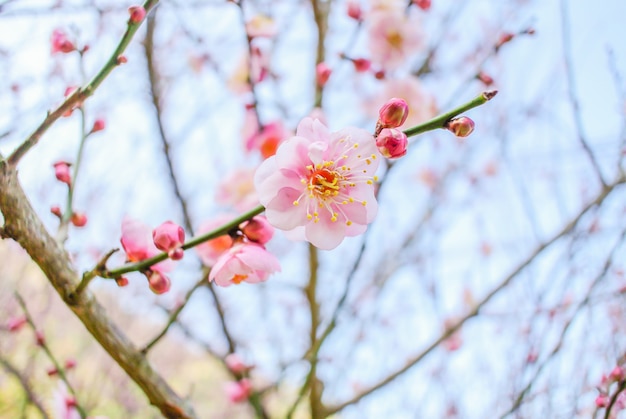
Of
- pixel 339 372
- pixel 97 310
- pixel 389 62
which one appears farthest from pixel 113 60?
pixel 339 372

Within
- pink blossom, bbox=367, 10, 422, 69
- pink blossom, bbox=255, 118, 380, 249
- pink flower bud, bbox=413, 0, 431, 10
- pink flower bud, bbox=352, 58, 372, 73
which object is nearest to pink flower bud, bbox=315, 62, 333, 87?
pink flower bud, bbox=352, 58, 372, 73

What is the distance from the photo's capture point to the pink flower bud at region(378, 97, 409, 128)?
673mm

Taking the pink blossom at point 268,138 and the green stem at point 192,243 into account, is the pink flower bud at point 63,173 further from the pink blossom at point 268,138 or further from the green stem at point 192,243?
the pink blossom at point 268,138

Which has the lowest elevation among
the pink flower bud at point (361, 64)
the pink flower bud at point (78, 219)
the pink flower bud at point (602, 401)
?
the pink flower bud at point (602, 401)

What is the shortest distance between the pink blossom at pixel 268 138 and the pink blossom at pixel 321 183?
849mm

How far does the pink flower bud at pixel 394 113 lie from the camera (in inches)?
26.5

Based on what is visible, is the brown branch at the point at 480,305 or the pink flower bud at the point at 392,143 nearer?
the pink flower bud at the point at 392,143

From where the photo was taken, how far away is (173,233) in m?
0.76

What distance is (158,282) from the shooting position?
0.80m

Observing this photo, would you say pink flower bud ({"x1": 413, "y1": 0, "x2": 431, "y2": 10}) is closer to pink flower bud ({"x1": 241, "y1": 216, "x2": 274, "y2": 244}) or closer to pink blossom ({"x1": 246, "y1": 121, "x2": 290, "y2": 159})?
pink blossom ({"x1": 246, "y1": 121, "x2": 290, "y2": 159})

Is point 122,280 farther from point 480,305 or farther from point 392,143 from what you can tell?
point 480,305

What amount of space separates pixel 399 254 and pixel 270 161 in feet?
5.63

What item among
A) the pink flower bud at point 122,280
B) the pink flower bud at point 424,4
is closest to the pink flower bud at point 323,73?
the pink flower bud at point 424,4

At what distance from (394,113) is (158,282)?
1.44ft
